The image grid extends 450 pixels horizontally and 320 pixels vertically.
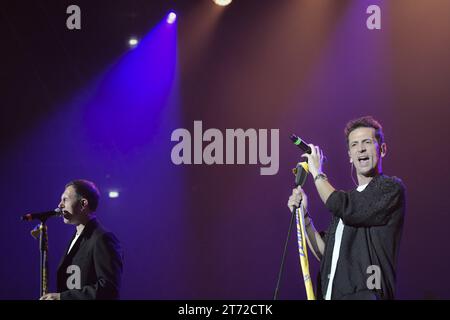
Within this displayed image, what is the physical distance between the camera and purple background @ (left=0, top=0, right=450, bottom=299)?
190 inches

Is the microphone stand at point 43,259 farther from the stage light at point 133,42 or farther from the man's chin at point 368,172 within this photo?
the stage light at point 133,42

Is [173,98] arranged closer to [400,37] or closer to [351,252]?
[400,37]

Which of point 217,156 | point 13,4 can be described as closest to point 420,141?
point 217,156

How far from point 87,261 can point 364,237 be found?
1.54 meters

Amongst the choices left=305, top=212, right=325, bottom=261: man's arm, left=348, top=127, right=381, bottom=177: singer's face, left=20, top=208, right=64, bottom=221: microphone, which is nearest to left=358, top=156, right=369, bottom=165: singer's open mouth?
left=348, top=127, right=381, bottom=177: singer's face

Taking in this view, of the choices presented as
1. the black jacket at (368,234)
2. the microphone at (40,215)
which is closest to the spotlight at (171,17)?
the microphone at (40,215)

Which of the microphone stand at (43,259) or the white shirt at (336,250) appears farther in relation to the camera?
the microphone stand at (43,259)

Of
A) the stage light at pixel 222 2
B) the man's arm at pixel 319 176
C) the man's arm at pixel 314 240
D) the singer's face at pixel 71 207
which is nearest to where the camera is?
the man's arm at pixel 319 176

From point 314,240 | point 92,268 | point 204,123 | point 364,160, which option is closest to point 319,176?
point 364,160

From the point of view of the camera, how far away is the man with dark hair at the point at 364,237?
8.65 feet

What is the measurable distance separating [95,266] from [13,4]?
2.68m

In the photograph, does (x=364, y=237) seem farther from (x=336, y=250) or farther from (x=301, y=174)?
(x=301, y=174)

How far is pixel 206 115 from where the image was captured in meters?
4.85
